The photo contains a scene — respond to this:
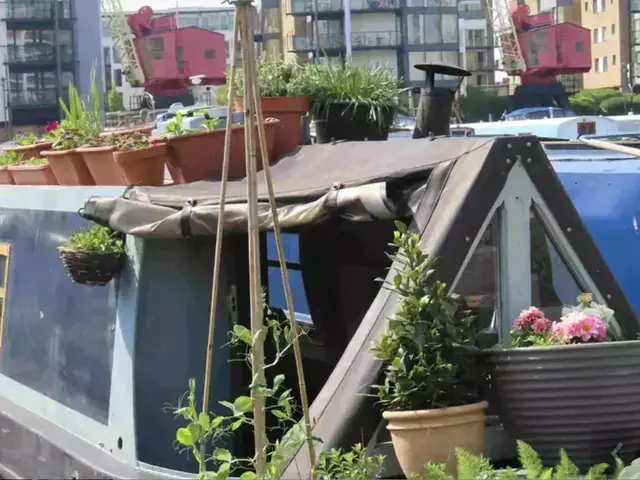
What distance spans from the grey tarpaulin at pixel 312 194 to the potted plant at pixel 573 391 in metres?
0.66

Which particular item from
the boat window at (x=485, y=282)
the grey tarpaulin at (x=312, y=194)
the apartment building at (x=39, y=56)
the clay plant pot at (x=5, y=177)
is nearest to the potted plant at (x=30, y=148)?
the clay plant pot at (x=5, y=177)

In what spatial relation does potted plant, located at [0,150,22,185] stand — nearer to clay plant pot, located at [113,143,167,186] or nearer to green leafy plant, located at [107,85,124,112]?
clay plant pot, located at [113,143,167,186]

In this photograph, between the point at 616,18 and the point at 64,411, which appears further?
the point at 616,18

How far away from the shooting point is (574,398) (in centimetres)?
319

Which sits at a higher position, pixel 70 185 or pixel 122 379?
pixel 70 185

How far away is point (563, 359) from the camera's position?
10.5 ft

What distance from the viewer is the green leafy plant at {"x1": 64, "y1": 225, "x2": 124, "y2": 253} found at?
440 centimetres

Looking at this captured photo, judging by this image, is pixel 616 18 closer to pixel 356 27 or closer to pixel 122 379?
pixel 356 27

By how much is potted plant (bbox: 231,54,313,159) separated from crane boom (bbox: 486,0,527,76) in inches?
2182

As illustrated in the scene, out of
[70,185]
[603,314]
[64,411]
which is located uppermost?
[70,185]

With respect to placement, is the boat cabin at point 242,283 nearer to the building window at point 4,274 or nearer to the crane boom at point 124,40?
the building window at point 4,274

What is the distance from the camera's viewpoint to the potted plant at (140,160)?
4.70 metres

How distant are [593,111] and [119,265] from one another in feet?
157

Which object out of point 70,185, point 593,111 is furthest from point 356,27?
point 70,185
